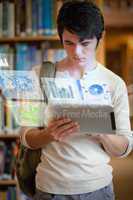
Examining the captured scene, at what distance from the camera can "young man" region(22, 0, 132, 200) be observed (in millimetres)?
794

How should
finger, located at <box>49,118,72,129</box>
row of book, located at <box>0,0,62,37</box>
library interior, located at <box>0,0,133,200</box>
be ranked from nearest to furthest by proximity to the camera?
finger, located at <box>49,118,72,129</box>
library interior, located at <box>0,0,133,200</box>
row of book, located at <box>0,0,62,37</box>

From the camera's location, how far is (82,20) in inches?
30.9

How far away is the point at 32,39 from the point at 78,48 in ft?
2.76

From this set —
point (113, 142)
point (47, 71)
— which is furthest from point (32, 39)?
point (113, 142)

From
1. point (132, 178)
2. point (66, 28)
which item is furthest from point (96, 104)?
point (132, 178)

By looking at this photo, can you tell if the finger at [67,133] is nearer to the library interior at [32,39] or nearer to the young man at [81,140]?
the young man at [81,140]

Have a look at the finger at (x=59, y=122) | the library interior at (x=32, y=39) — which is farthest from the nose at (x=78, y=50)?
the library interior at (x=32, y=39)

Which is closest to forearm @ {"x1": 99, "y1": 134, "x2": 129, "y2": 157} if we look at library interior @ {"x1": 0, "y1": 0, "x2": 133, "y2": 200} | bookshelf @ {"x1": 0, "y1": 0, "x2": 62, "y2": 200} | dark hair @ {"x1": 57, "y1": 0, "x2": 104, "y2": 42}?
dark hair @ {"x1": 57, "y1": 0, "x2": 104, "y2": 42}

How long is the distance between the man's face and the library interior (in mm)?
307

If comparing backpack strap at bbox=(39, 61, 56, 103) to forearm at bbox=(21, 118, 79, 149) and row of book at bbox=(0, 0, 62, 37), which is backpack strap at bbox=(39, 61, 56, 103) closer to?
forearm at bbox=(21, 118, 79, 149)

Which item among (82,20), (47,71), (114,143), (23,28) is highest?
(23,28)

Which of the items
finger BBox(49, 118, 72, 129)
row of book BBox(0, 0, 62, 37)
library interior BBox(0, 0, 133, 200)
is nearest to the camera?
finger BBox(49, 118, 72, 129)

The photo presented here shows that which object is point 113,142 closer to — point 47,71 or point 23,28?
point 47,71

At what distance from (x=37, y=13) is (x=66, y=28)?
0.82 metres
